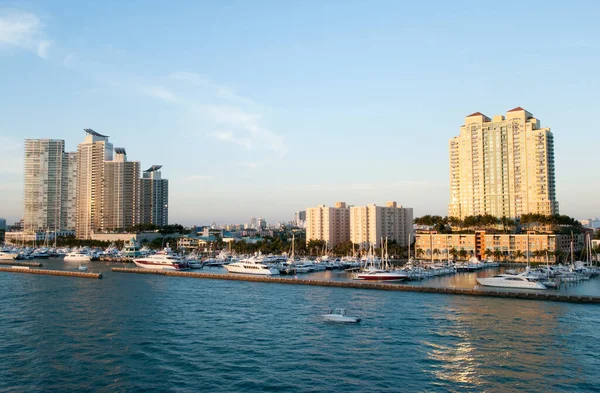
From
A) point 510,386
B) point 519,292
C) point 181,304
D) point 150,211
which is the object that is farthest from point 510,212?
point 150,211

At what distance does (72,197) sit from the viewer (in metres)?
178

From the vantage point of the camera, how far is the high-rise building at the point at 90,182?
163500 mm

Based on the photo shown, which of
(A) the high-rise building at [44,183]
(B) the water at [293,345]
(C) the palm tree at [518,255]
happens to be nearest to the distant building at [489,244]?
(C) the palm tree at [518,255]

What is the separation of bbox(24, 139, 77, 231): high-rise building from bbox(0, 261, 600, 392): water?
14257cm

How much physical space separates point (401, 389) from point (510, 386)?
5.07 metres

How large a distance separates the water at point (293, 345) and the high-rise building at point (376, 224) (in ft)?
259

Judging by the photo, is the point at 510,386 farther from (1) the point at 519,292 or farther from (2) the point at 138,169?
(2) the point at 138,169

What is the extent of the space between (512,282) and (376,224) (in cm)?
7281

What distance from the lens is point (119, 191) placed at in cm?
16212

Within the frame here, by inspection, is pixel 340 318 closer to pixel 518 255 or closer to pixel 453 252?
pixel 453 252

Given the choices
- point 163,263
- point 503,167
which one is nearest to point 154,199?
point 163,263

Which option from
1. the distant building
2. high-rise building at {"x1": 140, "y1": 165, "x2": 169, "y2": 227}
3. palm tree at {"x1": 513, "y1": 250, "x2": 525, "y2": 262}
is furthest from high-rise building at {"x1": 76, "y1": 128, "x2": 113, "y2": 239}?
palm tree at {"x1": 513, "y1": 250, "x2": 525, "y2": 262}

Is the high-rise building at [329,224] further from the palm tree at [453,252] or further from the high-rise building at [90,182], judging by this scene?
the high-rise building at [90,182]

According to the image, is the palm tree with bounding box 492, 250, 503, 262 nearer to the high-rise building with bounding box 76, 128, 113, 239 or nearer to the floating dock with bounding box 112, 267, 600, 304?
the floating dock with bounding box 112, 267, 600, 304
